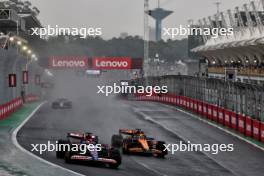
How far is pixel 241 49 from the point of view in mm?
88500

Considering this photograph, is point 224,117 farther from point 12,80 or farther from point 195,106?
point 12,80

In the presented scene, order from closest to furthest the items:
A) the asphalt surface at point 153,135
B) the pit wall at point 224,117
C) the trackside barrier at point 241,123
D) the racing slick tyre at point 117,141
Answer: the asphalt surface at point 153,135 < the racing slick tyre at point 117,141 < the pit wall at point 224,117 < the trackside barrier at point 241,123

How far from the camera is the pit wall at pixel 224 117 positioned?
29.7 metres

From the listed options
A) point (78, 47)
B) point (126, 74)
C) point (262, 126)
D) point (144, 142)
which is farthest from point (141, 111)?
point (78, 47)

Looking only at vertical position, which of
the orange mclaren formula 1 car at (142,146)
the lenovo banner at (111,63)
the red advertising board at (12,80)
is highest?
the lenovo banner at (111,63)

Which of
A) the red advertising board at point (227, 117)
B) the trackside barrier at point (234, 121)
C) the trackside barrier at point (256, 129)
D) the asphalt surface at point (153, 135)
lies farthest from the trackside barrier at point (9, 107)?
the trackside barrier at point (256, 129)

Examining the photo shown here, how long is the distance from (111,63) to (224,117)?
5073cm

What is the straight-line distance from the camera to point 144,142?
2352 cm

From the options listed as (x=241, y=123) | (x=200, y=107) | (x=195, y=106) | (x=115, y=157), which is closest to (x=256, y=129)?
(x=241, y=123)

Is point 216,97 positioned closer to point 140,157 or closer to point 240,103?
point 240,103

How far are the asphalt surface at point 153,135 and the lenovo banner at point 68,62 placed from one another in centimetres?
4006

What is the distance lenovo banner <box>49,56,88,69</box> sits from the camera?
86.1 metres

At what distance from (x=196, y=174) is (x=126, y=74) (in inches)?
5413

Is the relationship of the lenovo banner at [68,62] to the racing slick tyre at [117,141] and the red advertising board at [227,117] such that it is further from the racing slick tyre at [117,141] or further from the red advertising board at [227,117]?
the racing slick tyre at [117,141]
